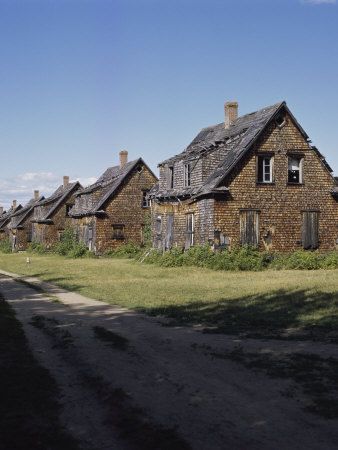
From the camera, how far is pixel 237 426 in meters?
5.14

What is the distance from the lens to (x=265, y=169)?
95.5 ft

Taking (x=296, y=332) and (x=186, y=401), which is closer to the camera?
(x=186, y=401)

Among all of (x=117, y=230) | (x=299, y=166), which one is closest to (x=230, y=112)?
(x=299, y=166)

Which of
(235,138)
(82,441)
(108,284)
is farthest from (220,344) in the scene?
(235,138)

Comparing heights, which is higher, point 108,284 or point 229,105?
point 229,105

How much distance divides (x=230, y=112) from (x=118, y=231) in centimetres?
1526

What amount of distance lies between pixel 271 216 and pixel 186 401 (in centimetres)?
2375

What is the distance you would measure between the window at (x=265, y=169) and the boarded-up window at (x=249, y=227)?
196cm

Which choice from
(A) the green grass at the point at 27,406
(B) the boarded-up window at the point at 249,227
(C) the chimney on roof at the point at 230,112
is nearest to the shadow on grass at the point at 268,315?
(A) the green grass at the point at 27,406

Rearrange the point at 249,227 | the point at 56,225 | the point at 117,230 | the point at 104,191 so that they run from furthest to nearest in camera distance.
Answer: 1. the point at 56,225
2. the point at 104,191
3. the point at 117,230
4. the point at 249,227

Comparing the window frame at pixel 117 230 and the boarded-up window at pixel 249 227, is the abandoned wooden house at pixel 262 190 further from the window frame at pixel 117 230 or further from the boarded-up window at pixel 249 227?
the window frame at pixel 117 230

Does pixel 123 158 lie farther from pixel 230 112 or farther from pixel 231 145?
pixel 231 145

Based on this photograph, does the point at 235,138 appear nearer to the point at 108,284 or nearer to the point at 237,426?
the point at 108,284

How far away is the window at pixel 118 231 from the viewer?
43.8 m
